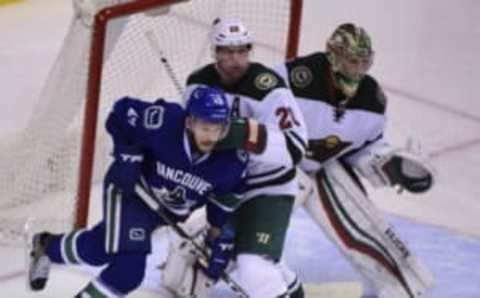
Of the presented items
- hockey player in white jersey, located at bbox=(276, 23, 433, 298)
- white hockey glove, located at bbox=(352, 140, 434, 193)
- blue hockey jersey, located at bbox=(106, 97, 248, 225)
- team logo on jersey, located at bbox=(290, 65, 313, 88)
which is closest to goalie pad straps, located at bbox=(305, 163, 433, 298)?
hockey player in white jersey, located at bbox=(276, 23, 433, 298)

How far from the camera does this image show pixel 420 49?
663cm

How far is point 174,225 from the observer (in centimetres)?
376

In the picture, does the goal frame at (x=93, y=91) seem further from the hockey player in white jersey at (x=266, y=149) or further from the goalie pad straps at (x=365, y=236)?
the goalie pad straps at (x=365, y=236)

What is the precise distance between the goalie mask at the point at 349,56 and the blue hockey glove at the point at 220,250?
0.51 meters

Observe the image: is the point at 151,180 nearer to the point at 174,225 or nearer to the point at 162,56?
the point at 174,225

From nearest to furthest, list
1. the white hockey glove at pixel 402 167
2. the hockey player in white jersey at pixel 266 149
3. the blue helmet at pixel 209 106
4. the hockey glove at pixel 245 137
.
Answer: the blue helmet at pixel 209 106
the hockey glove at pixel 245 137
the hockey player in white jersey at pixel 266 149
the white hockey glove at pixel 402 167

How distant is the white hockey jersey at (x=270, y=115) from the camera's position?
369 centimetres

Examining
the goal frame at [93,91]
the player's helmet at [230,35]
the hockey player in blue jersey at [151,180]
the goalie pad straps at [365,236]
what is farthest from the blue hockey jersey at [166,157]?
the goalie pad straps at [365,236]

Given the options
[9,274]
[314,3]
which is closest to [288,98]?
[9,274]

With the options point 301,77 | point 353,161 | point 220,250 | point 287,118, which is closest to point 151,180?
point 220,250

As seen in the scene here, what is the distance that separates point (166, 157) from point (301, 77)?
54 centimetres

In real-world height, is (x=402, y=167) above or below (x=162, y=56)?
below

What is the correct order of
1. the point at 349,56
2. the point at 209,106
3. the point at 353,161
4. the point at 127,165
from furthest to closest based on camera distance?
1. the point at 353,161
2. the point at 349,56
3. the point at 127,165
4. the point at 209,106

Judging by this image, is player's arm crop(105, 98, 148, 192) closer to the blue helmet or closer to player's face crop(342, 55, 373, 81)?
the blue helmet
